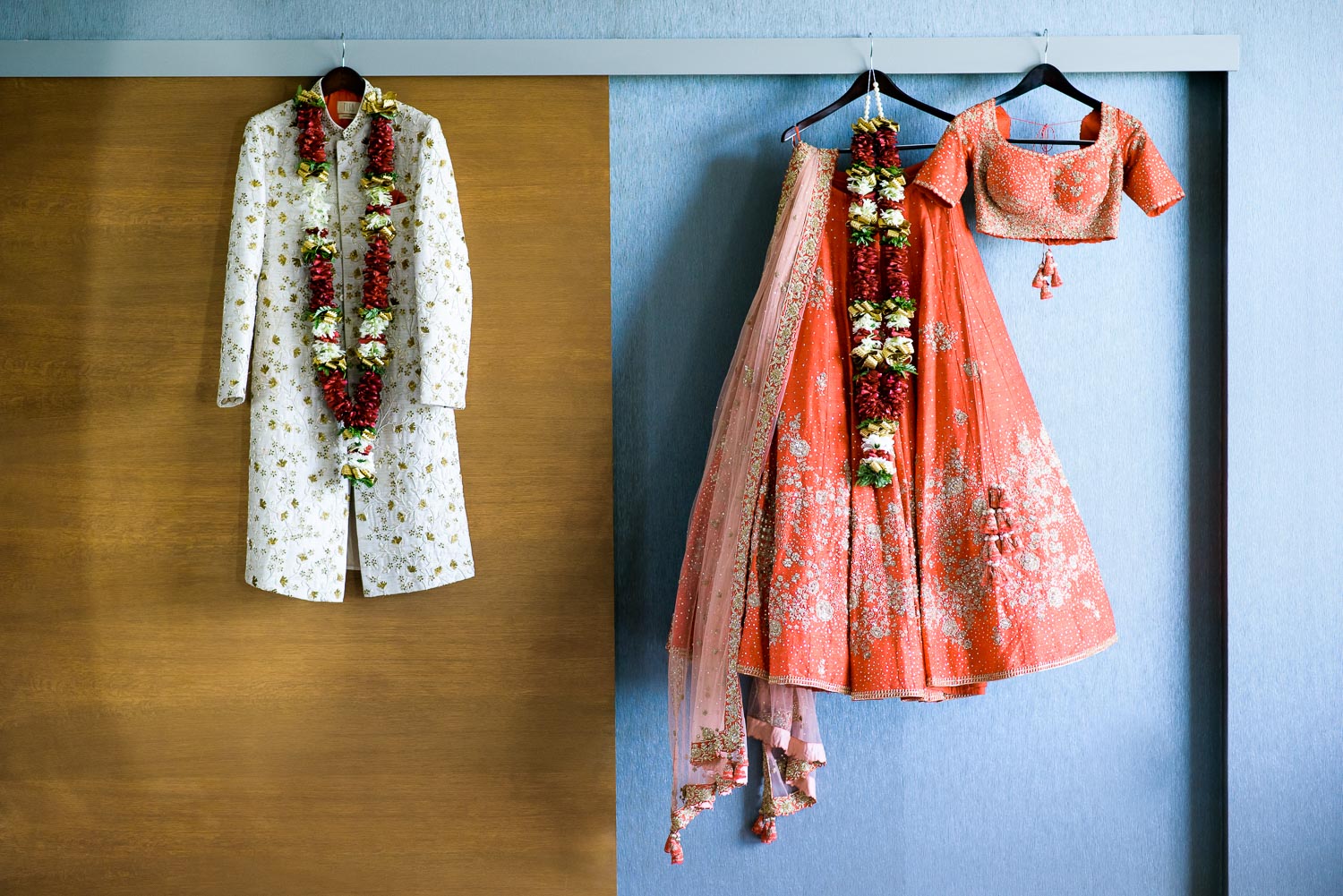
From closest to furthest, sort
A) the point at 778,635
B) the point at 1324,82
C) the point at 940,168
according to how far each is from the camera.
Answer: the point at 778,635
the point at 940,168
the point at 1324,82

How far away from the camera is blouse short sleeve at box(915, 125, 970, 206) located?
1.56 m

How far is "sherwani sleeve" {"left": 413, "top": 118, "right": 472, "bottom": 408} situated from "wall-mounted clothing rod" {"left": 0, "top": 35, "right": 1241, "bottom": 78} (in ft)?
0.64

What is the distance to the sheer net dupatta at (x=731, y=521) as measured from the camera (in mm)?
1524

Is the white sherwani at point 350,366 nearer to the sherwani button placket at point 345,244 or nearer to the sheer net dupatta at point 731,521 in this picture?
the sherwani button placket at point 345,244

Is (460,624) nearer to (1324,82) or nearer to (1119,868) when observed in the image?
(1119,868)

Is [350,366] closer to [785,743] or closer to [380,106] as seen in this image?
[380,106]

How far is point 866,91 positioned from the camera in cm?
170

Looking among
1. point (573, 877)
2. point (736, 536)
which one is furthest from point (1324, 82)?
point (573, 877)

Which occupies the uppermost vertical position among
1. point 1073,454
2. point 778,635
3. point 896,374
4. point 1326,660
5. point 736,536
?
point 896,374

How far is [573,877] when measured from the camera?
1.78 metres

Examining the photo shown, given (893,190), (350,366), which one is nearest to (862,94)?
(893,190)

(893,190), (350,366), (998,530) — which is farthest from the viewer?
(350,366)

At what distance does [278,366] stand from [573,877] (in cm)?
120

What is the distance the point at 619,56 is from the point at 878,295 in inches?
28.6
